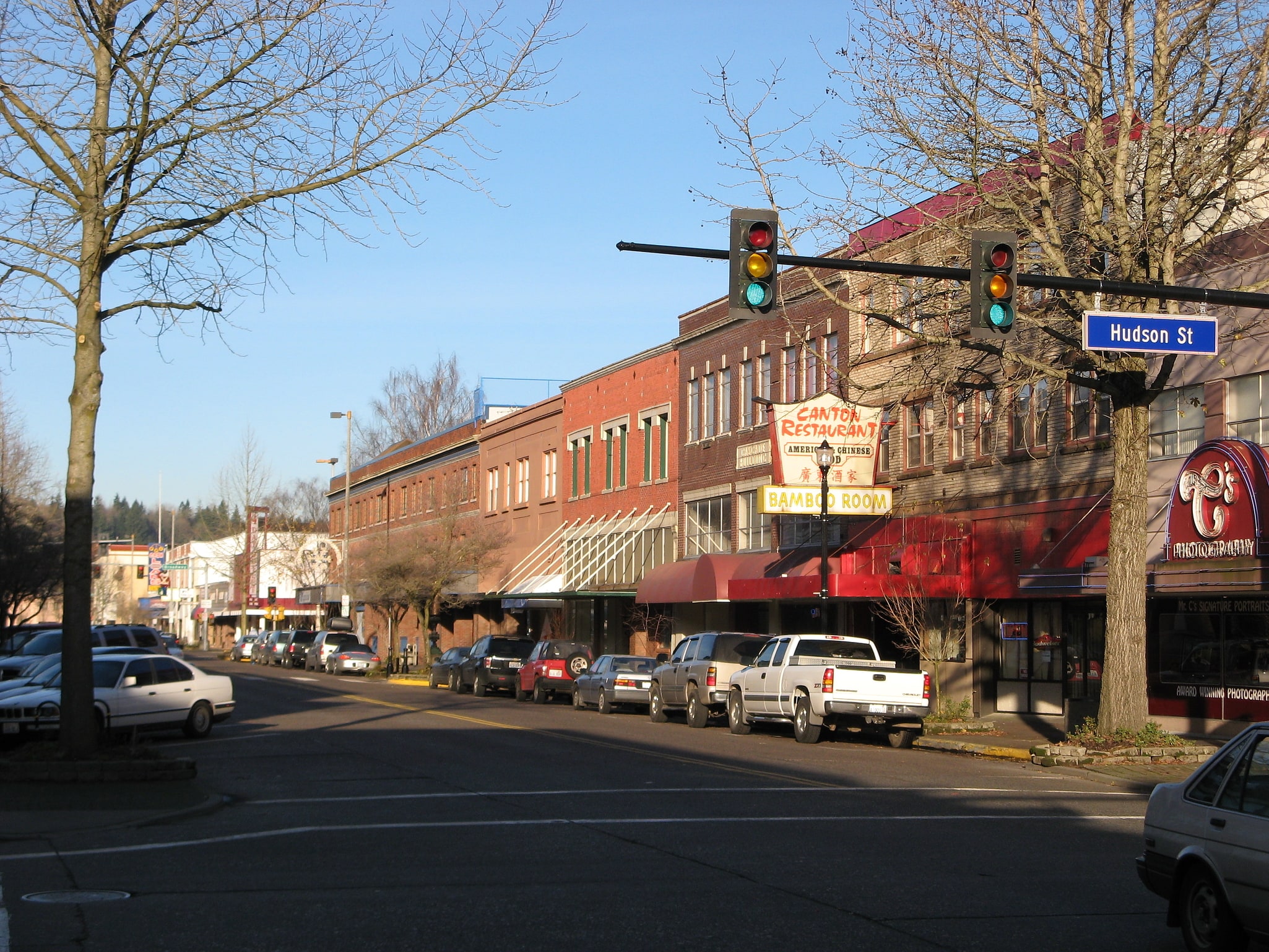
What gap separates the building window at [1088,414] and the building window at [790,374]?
11062 millimetres

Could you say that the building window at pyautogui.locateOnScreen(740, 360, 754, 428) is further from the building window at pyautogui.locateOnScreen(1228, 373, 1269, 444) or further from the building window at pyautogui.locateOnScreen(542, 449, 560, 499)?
the building window at pyautogui.locateOnScreen(1228, 373, 1269, 444)

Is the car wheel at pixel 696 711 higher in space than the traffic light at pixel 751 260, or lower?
lower

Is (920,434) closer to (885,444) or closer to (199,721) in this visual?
(885,444)

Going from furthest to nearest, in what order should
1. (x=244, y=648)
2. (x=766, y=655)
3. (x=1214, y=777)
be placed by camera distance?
(x=244, y=648)
(x=766, y=655)
(x=1214, y=777)

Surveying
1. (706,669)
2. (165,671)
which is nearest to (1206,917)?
(165,671)

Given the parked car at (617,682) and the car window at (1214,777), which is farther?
the parked car at (617,682)

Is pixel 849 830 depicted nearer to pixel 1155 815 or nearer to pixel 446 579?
pixel 1155 815

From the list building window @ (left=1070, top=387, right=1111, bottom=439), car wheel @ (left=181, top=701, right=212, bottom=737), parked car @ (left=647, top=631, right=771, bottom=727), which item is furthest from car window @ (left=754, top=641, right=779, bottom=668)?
car wheel @ (left=181, top=701, right=212, bottom=737)

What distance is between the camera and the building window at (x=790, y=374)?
1481 inches

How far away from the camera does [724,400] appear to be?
41594 mm

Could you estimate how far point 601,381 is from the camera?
50.1 meters

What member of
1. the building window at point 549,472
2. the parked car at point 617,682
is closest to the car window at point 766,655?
the parked car at point 617,682

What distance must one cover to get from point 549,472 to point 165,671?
102ft

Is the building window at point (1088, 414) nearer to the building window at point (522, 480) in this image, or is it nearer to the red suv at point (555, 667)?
the red suv at point (555, 667)
